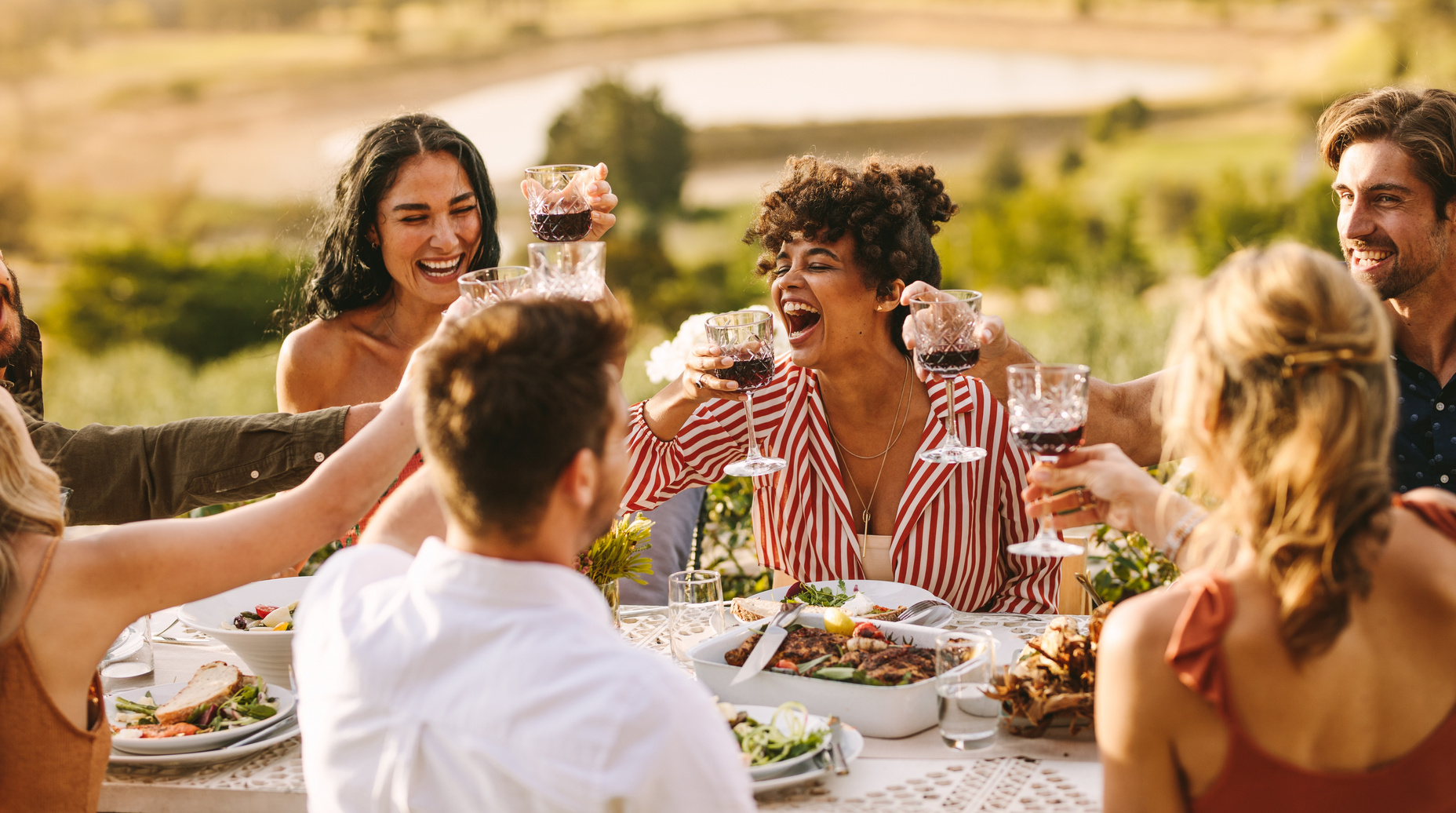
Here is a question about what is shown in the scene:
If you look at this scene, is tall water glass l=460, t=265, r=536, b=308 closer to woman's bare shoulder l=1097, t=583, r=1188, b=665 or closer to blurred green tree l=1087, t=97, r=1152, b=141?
woman's bare shoulder l=1097, t=583, r=1188, b=665

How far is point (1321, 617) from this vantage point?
1.65m

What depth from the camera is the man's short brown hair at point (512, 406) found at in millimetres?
1602

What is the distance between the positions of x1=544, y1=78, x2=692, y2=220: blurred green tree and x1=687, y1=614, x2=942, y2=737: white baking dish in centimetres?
1134

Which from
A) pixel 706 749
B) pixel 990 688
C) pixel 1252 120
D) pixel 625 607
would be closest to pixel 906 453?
pixel 625 607

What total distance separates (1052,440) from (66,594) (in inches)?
68.0

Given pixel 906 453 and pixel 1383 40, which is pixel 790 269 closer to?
pixel 906 453

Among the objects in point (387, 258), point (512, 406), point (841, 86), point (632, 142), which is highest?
point (841, 86)

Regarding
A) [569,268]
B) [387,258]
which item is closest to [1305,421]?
[569,268]

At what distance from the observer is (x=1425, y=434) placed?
3.42 m

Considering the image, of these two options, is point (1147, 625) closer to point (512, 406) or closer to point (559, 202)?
point (512, 406)

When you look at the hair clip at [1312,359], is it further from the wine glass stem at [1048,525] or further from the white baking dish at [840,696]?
the white baking dish at [840,696]

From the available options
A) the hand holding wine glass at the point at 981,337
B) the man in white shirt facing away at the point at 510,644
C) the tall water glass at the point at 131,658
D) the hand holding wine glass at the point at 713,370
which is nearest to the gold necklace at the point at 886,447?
the hand holding wine glass at the point at 981,337

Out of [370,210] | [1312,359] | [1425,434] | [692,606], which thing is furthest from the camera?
[370,210]

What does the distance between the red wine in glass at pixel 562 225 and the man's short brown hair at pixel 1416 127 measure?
2.35 m
